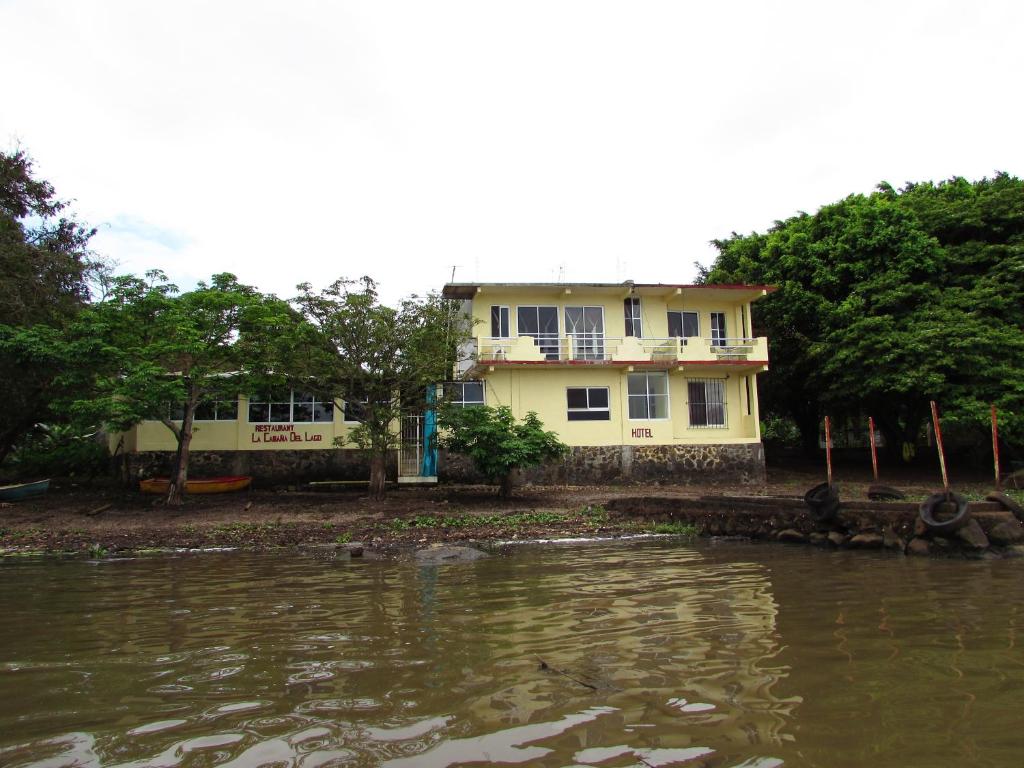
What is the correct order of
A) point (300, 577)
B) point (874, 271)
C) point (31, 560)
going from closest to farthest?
→ point (300, 577) → point (31, 560) → point (874, 271)

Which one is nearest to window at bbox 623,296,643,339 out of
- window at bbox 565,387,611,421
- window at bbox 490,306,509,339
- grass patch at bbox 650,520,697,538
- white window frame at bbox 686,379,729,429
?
white window frame at bbox 686,379,729,429

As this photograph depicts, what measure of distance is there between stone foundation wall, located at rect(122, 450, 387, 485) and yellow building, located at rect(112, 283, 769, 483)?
36 millimetres

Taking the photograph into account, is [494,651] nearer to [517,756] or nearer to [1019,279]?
[517,756]

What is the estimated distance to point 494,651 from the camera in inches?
202

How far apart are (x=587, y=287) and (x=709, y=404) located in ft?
20.9

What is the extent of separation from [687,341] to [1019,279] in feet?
35.7

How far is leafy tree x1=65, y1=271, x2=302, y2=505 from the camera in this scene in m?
16.4

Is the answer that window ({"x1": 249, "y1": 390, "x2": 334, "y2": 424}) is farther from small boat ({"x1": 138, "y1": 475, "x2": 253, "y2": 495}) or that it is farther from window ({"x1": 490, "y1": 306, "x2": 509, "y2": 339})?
window ({"x1": 490, "y1": 306, "x2": 509, "y2": 339})

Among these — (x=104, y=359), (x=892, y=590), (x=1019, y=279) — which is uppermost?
(x=1019, y=279)

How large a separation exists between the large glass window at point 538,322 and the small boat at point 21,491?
1621 cm

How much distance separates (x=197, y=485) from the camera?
20.1 meters

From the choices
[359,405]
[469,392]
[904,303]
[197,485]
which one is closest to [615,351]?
[469,392]

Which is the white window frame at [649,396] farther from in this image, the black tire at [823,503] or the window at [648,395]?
the black tire at [823,503]

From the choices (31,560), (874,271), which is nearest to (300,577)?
(31,560)
